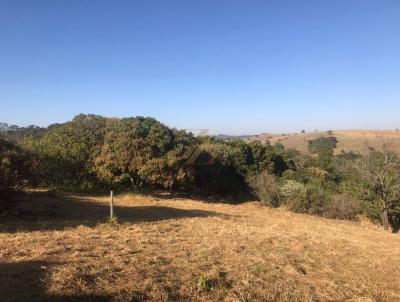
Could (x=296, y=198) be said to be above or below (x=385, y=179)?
below

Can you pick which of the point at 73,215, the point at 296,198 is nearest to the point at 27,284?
the point at 73,215

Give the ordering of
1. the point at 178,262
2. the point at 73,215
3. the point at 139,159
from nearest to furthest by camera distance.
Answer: the point at 178,262 < the point at 73,215 < the point at 139,159

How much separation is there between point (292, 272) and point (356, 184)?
17079 mm

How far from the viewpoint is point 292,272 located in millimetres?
7949

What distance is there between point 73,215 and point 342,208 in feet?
58.3

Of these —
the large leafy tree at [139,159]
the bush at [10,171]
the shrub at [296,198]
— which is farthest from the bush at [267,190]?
the bush at [10,171]

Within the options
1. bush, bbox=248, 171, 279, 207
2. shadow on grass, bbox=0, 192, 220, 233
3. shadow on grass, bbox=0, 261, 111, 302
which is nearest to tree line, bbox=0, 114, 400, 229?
bush, bbox=248, 171, 279, 207

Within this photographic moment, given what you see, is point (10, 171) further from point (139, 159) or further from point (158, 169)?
point (158, 169)

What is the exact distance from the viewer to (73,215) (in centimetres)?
1291

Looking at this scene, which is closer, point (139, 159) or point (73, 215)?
point (73, 215)

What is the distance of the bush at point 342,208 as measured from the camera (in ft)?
79.9

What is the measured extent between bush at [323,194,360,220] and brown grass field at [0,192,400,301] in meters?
11.1

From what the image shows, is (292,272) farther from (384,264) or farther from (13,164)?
(13,164)

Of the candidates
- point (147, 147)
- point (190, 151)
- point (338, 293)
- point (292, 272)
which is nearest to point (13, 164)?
point (292, 272)
